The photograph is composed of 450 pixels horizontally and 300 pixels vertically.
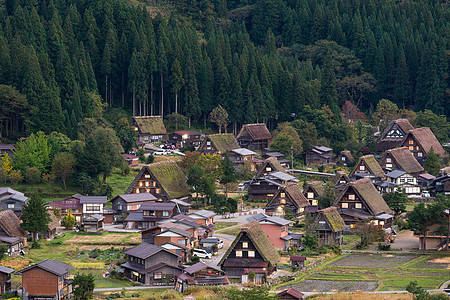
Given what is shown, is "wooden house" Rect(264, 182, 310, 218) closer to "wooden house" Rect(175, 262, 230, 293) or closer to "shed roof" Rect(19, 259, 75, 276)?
"wooden house" Rect(175, 262, 230, 293)

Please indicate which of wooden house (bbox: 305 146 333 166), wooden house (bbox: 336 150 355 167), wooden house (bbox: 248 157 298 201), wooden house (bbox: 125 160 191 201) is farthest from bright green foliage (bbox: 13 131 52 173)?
wooden house (bbox: 336 150 355 167)

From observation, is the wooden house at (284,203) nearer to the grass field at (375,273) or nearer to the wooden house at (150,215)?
the wooden house at (150,215)

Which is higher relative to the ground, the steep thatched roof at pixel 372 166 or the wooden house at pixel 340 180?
the steep thatched roof at pixel 372 166

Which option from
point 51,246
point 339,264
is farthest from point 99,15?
point 339,264

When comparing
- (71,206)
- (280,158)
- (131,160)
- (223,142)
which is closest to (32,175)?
(71,206)

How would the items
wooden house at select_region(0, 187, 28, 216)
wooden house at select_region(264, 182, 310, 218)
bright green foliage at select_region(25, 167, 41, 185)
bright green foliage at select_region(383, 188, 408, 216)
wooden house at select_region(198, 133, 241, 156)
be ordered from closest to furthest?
wooden house at select_region(0, 187, 28, 216)
bright green foliage at select_region(383, 188, 408, 216)
wooden house at select_region(264, 182, 310, 218)
bright green foliage at select_region(25, 167, 41, 185)
wooden house at select_region(198, 133, 241, 156)

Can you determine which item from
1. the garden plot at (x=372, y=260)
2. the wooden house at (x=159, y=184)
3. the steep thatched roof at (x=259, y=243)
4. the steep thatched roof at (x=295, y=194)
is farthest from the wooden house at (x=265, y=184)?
the steep thatched roof at (x=259, y=243)
